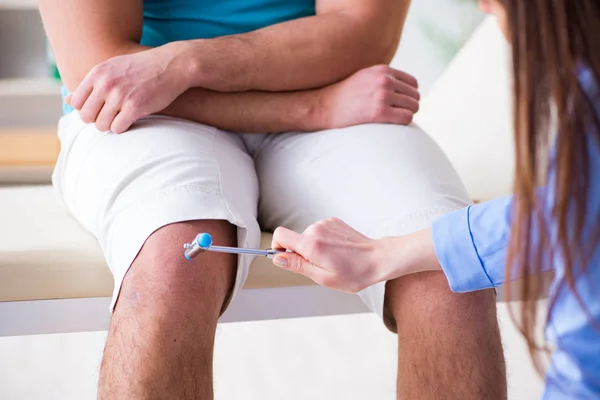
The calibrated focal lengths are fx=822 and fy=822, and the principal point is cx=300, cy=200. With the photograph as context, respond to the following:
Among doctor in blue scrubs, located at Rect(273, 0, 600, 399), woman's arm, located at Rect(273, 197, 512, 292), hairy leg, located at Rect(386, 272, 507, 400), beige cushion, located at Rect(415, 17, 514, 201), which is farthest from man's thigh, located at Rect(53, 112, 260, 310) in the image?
beige cushion, located at Rect(415, 17, 514, 201)

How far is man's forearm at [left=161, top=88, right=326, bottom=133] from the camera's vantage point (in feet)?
4.10

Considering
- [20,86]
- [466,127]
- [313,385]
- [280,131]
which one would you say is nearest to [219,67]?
[280,131]

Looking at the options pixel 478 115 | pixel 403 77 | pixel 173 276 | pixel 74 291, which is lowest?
pixel 74 291

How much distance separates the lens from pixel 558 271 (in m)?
0.72

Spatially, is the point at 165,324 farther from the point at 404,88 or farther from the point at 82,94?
the point at 404,88

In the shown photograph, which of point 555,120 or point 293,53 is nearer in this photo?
point 555,120

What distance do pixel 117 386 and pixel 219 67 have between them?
0.53 metres

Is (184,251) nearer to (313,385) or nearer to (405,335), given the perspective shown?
(405,335)

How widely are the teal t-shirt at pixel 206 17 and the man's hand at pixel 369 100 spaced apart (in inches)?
6.7

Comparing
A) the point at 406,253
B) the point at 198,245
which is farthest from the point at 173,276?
the point at 406,253

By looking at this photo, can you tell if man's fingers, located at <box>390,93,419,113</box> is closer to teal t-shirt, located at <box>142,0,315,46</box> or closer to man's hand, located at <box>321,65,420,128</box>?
man's hand, located at <box>321,65,420,128</box>

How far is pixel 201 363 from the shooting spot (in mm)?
926

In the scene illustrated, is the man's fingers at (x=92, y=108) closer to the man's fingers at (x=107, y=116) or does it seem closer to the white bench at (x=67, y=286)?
the man's fingers at (x=107, y=116)

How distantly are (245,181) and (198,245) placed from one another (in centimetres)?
28
